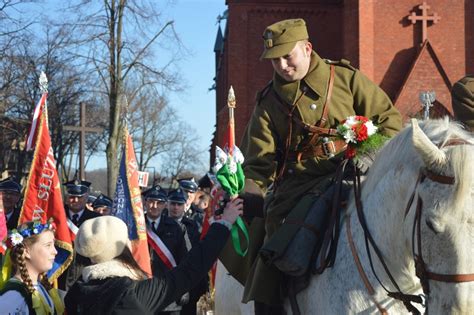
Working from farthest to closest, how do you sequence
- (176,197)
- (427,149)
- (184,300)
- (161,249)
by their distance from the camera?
(176,197) → (161,249) → (184,300) → (427,149)

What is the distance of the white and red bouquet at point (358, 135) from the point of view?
4988 mm

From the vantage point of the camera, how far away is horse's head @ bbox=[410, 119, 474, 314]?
11.6 feet

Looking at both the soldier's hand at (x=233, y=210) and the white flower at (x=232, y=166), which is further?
the white flower at (x=232, y=166)

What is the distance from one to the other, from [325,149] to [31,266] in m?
2.19

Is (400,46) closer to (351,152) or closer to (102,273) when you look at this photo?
(351,152)

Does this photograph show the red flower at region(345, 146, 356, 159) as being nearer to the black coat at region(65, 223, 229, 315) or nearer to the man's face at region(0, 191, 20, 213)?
the black coat at region(65, 223, 229, 315)

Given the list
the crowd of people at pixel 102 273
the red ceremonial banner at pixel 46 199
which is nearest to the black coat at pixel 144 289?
the crowd of people at pixel 102 273

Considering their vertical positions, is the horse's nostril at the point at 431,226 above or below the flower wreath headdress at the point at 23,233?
above

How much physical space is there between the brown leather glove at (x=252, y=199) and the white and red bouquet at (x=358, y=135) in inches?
31.8

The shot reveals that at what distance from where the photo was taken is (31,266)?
17.2 feet

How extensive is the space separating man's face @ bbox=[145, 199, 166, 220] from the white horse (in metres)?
5.94

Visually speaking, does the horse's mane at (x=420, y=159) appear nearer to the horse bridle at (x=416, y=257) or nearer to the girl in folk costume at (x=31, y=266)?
the horse bridle at (x=416, y=257)

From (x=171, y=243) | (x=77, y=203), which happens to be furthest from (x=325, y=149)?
(x=77, y=203)

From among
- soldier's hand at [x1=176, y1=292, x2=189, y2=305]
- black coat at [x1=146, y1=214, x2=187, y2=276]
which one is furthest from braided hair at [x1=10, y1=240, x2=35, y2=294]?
black coat at [x1=146, y1=214, x2=187, y2=276]
